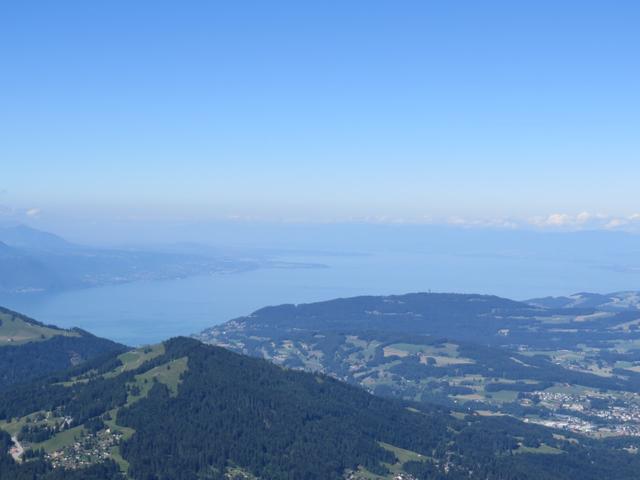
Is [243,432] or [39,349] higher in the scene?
[243,432]

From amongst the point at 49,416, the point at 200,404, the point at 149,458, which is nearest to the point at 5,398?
the point at 49,416

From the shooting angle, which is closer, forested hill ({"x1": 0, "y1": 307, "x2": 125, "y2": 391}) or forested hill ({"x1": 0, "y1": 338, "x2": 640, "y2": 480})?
forested hill ({"x1": 0, "y1": 338, "x2": 640, "y2": 480})

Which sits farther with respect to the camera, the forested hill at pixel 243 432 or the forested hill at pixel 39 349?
the forested hill at pixel 39 349

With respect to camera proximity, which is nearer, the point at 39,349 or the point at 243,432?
the point at 243,432

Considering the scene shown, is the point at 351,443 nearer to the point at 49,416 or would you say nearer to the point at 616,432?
the point at 49,416
